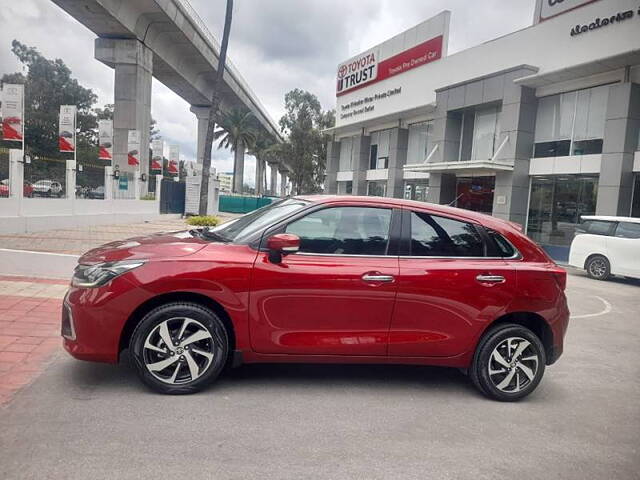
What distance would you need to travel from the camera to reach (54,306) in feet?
20.7

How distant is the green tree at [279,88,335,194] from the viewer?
141 ft

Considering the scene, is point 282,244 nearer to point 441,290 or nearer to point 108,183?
point 441,290

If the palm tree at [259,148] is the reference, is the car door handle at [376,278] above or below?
below

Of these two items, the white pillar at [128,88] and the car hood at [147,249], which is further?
the white pillar at [128,88]

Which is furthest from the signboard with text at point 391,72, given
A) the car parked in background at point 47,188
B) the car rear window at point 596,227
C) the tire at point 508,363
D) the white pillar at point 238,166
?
the white pillar at point 238,166

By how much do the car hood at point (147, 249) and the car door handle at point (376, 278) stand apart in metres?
1.32

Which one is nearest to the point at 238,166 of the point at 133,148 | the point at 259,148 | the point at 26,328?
the point at 259,148

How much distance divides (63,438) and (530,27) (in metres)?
21.3

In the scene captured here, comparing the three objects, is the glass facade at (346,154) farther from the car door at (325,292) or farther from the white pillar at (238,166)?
the car door at (325,292)

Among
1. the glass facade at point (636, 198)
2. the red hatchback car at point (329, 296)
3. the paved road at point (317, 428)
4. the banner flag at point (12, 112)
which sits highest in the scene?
the banner flag at point (12, 112)

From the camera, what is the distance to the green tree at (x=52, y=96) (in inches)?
1658

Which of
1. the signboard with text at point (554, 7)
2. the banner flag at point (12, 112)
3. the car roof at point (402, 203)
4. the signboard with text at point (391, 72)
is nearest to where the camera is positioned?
the car roof at point (402, 203)

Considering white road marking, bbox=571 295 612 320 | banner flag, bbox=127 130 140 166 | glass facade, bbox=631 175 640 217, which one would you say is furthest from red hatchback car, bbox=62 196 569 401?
banner flag, bbox=127 130 140 166

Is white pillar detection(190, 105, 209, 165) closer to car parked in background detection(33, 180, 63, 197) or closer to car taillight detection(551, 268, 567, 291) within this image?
car parked in background detection(33, 180, 63, 197)
